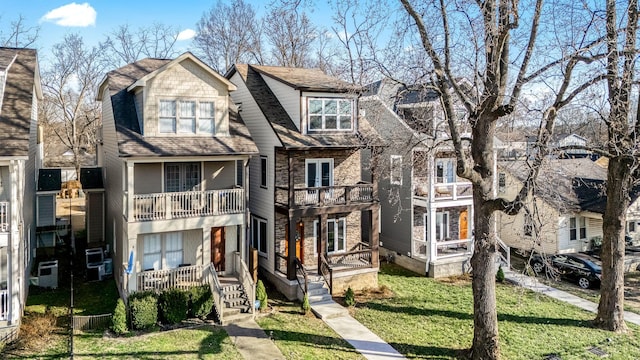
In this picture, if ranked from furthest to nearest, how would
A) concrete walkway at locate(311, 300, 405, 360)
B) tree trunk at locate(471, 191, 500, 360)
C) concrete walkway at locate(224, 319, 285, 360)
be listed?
concrete walkway at locate(311, 300, 405, 360) < concrete walkway at locate(224, 319, 285, 360) < tree trunk at locate(471, 191, 500, 360)

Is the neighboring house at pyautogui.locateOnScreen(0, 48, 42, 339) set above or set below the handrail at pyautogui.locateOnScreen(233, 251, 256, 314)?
above

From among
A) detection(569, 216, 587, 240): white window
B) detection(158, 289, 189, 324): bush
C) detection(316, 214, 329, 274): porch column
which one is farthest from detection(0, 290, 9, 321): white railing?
detection(569, 216, 587, 240): white window

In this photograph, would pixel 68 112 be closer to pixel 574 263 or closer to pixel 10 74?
pixel 10 74

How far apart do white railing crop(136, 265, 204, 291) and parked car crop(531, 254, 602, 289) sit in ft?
47.9

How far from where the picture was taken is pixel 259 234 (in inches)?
797

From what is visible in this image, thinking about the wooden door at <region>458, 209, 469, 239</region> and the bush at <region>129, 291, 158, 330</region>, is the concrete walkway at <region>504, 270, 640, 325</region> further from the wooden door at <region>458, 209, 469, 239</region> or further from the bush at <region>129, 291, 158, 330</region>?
the bush at <region>129, 291, 158, 330</region>

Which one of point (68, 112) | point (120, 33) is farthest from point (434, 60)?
point (68, 112)

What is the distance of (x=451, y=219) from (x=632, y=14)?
42.3 ft

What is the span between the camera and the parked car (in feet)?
65.7

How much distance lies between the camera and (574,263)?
20.9m

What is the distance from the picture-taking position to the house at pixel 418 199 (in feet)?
69.8

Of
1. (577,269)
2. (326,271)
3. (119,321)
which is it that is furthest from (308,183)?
(577,269)

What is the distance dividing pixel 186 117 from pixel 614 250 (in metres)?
15.9

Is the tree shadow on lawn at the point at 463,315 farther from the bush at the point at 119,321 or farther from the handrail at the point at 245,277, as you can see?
the bush at the point at 119,321
